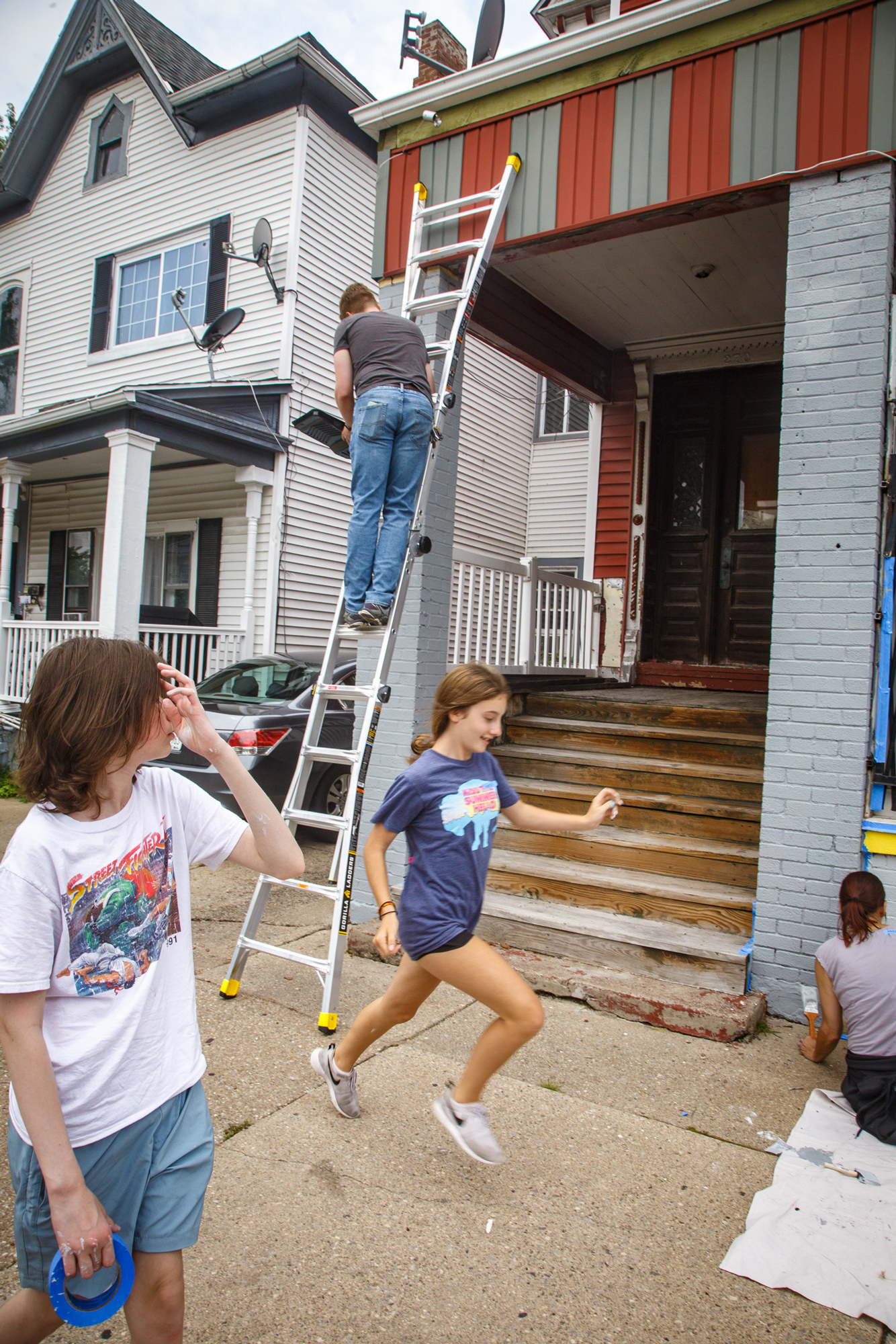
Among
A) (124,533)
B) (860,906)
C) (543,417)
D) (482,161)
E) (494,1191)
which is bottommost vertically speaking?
(494,1191)

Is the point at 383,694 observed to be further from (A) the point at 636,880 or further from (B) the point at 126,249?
(B) the point at 126,249

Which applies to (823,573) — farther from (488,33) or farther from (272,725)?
(488,33)

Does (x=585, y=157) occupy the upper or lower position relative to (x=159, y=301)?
lower

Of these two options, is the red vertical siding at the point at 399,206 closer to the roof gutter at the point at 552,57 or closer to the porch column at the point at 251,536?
the roof gutter at the point at 552,57

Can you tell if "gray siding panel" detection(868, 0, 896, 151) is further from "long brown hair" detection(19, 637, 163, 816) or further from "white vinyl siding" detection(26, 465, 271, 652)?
"white vinyl siding" detection(26, 465, 271, 652)

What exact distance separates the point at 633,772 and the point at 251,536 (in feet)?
21.7

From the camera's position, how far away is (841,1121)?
10.1 feet

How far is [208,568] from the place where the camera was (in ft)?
38.0

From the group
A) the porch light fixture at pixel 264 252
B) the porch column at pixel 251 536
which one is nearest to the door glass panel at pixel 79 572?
the porch column at pixel 251 536

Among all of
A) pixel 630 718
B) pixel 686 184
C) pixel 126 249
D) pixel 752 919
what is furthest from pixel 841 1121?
pixel 126 249

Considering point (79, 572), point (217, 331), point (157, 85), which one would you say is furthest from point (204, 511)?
point (157, 85)

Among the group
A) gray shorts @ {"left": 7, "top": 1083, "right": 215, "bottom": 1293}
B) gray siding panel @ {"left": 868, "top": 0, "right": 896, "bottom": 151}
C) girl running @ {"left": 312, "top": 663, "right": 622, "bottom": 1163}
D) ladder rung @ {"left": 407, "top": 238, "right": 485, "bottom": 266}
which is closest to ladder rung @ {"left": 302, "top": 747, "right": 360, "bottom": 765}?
girl running @ {"left": 312, "top": 663, "right": 622, "bottom": 1163}

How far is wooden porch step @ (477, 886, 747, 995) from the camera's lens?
4.07 meters

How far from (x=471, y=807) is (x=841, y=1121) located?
1.81 metres
